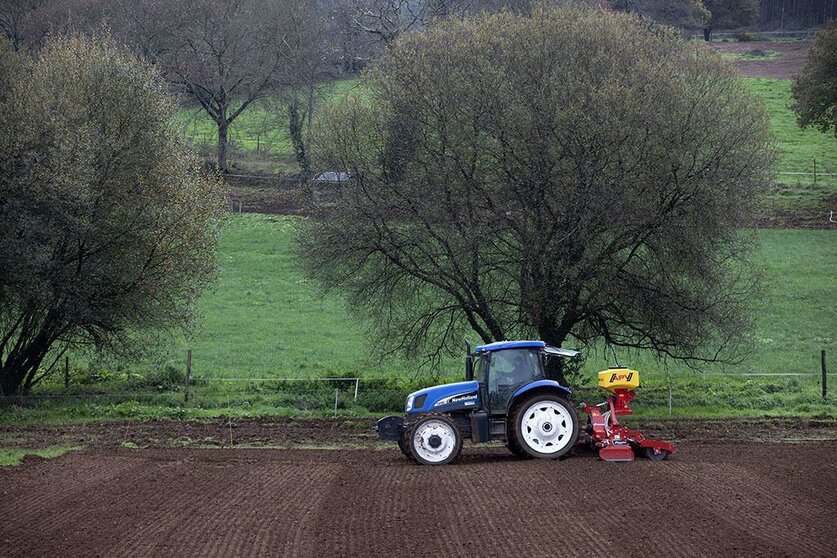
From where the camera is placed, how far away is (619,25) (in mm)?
24891

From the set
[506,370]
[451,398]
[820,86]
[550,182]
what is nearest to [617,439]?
[506,370]

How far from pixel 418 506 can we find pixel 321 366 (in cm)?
1700

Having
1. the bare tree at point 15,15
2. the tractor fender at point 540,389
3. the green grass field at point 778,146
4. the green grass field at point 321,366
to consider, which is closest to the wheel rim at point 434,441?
the tractor fender at point 540,389

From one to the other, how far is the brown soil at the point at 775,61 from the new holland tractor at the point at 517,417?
54.4m

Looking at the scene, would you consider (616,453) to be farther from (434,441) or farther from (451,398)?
(434,441)

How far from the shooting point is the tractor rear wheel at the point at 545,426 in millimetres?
16766

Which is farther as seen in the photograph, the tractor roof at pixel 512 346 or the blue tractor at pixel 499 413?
the tractor roof at pixel 512 346

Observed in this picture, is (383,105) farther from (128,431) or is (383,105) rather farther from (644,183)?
(128,431)

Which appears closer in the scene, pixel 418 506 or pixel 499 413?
pixel 418 506

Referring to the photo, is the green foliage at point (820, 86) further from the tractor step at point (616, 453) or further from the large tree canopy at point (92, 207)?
the tractor step at point (616, 453)

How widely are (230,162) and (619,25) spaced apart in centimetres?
3690

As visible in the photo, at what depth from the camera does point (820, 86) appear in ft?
160

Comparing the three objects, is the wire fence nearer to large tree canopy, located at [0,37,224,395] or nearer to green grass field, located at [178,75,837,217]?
large tree canopy, located at [0,37,224,395]

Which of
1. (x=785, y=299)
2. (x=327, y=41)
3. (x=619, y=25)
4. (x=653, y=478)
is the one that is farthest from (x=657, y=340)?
(x=327, y=41)
